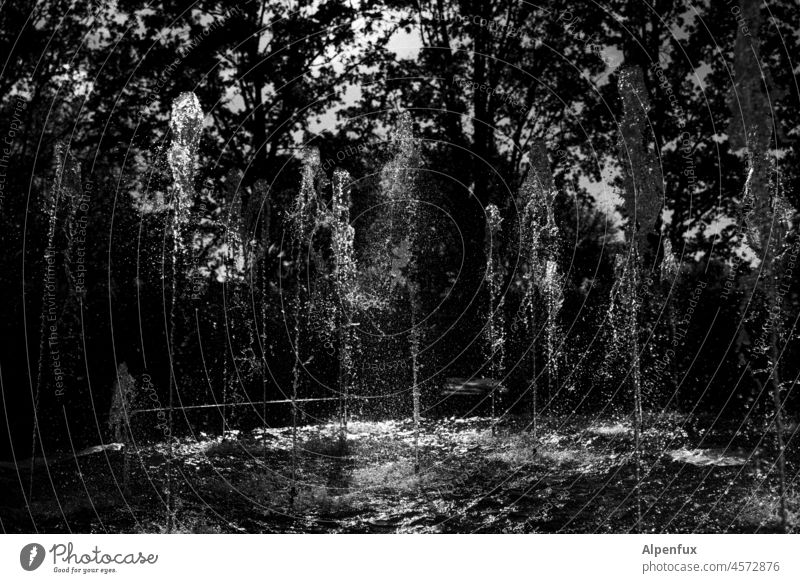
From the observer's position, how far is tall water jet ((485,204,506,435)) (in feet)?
44.2

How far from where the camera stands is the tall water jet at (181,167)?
11.9m

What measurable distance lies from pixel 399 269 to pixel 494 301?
1965 mm

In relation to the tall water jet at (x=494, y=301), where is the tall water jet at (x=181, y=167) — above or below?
above

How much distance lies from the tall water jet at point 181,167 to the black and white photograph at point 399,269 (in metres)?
0.07

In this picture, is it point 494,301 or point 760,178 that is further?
point 494,301

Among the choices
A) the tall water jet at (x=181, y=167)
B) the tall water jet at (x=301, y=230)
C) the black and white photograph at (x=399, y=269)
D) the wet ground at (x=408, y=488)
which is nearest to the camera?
the wet ground at (x=408, y=488)

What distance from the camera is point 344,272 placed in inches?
536
